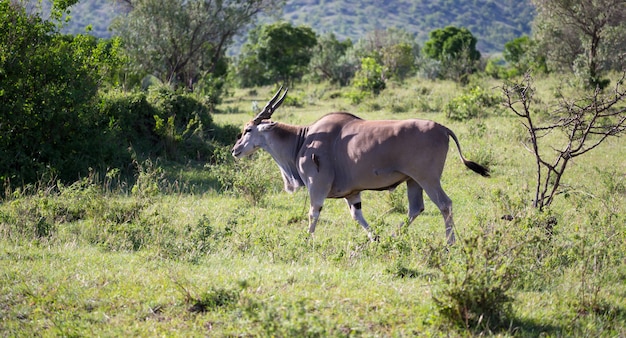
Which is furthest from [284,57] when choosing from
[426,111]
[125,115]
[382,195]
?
[382,195]

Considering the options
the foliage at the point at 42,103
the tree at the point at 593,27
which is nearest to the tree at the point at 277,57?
the tree at the point at 593,27

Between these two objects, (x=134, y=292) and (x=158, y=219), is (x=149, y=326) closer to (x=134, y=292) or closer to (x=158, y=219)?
(x=134, y=292)

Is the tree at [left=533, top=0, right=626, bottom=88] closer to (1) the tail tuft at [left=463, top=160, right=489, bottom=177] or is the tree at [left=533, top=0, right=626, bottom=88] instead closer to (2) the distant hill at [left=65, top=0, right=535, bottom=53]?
(1) the tail tuft at [left=463, top=160, right=489, bottom=177]

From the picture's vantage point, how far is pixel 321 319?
4.62 metres

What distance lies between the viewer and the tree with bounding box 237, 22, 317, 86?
101 ft

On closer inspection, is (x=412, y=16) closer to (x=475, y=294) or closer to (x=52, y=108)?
(x=52, y=108)

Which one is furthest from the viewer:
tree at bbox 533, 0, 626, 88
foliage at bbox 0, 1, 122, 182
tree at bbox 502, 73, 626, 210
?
tree at bbox 533, 0, 626, 88

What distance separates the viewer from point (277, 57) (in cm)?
3128

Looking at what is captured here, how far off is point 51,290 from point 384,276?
2.66 metres

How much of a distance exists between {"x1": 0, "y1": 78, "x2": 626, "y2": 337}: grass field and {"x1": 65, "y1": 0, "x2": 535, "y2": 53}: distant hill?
143 metres

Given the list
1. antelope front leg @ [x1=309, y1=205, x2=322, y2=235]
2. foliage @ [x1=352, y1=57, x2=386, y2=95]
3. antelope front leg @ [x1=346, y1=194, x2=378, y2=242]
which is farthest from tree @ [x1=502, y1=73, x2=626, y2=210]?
foliage @ [x1=352, y1=57, x2=386, y2=95]

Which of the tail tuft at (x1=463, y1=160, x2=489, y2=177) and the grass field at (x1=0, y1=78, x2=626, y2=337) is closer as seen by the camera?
the grass field at (x1=0, y1=78, x2=626, y2=337)

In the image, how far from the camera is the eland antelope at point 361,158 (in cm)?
727

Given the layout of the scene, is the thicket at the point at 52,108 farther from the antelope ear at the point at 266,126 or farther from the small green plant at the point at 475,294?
the small green plant at the point at 475,294
